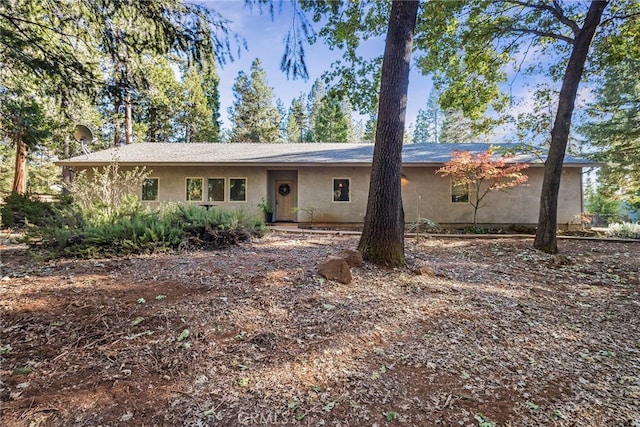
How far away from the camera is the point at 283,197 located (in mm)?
12516

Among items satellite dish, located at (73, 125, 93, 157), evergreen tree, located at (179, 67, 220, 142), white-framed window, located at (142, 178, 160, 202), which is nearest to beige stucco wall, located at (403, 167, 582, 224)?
white-framed window, located at (142, 178, 160, 202)

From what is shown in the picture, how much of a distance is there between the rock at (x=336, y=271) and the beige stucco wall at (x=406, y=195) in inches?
290

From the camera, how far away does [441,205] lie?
438 inches

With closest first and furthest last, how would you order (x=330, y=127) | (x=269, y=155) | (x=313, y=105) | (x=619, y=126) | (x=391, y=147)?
A: (x=391, y=147) < (x=269, y=155) < (x=619, y=126) < (x=330, y=127) < (x=313, y=105)


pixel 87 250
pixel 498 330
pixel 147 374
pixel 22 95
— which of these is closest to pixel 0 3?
pixel 22 95

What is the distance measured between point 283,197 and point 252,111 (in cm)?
→ 1748

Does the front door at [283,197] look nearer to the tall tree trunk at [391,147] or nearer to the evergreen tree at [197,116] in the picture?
the tall tree trunk at [391,147]

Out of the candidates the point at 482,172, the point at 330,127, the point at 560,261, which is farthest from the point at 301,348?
the point at 330,127

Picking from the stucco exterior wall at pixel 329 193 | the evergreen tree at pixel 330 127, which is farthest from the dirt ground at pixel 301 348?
the evergreen tree at pixel 330 127

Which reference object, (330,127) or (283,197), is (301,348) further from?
(330,127)

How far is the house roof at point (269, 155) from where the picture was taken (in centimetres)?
1067

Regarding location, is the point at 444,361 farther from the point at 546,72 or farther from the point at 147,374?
the point at 546,72

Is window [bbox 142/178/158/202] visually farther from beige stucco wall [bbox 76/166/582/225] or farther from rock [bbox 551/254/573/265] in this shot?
rock [bbox 551/254/573/265]

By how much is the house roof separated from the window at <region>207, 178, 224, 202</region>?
95 cm
